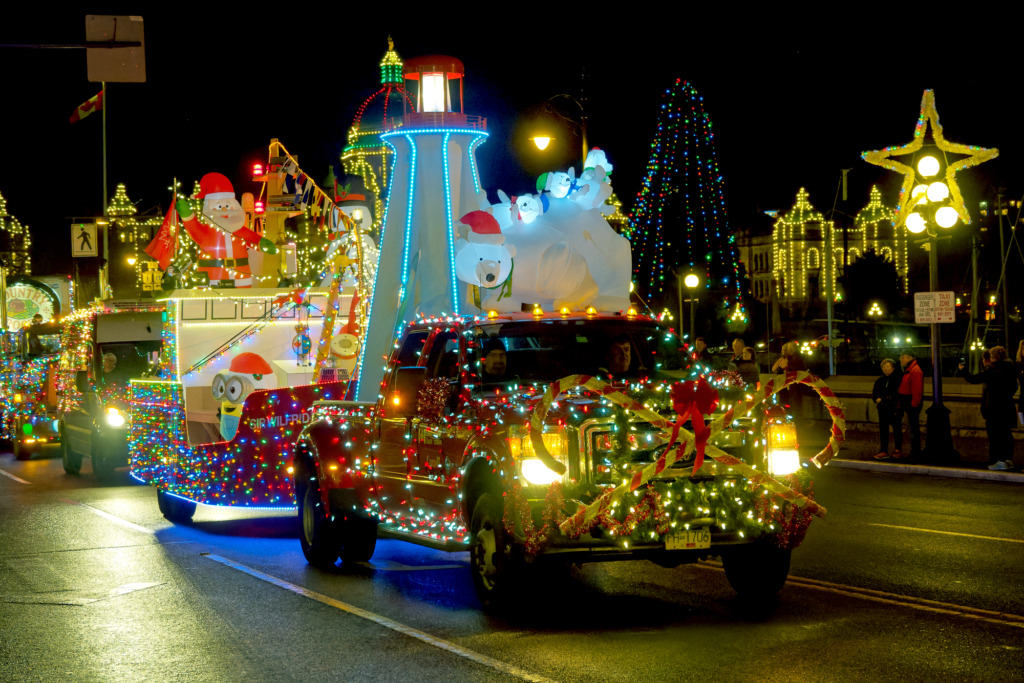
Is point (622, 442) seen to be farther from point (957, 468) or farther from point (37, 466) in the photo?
point (37, 466)

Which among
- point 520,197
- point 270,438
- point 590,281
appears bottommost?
point 270,438

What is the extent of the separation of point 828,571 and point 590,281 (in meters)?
7.98

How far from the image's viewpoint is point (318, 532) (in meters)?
10.7

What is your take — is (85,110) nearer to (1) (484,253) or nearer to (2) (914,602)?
(1) (484,253)

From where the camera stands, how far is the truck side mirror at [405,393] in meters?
9.15

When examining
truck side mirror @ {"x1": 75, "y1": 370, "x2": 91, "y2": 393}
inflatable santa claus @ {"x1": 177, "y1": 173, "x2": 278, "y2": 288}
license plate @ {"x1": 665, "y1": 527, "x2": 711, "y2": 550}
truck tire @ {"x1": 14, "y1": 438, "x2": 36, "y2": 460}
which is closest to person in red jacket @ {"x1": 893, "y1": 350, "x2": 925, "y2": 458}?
inflatable santa claus @ {"x1": 177, "y1": 173, "x2": 278, "y2": 288}

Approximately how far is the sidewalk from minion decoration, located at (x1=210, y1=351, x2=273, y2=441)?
27.8 feet

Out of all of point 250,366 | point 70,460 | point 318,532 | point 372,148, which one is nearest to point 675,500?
point 318,532

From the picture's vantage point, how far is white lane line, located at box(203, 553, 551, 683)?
6.91 m

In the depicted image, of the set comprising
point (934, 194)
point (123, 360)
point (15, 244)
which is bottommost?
point (123, 360)

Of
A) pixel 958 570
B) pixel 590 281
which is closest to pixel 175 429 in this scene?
pixel 590 281

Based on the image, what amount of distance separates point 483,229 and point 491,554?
876 cm

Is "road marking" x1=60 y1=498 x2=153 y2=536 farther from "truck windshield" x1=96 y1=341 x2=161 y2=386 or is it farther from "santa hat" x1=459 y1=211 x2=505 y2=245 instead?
"santa hat" x1=459 y1=211 x2=505 y2=245

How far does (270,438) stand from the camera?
12.1 m
